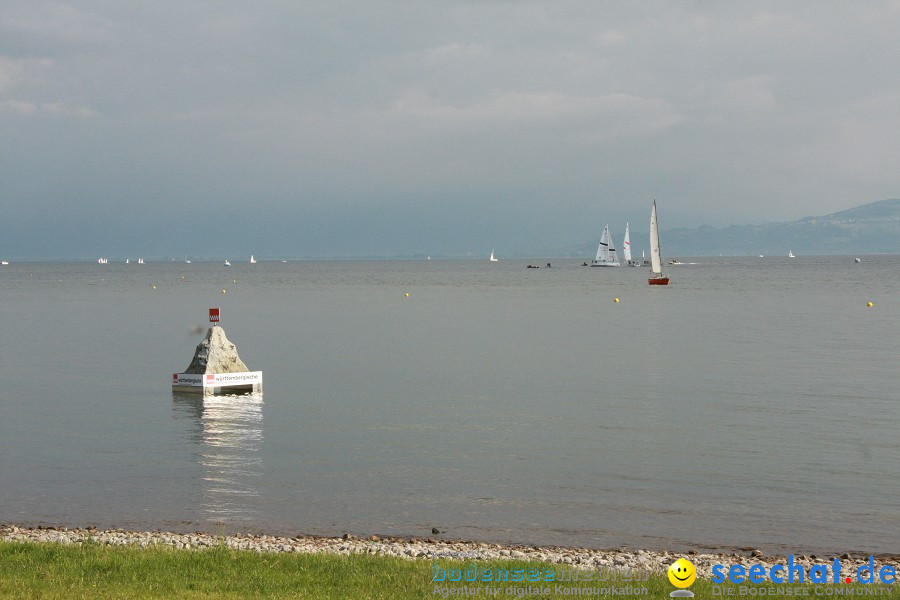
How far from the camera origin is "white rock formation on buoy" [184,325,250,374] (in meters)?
31.8

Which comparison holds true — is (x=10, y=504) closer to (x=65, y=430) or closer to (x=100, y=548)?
(x=100, y=548)

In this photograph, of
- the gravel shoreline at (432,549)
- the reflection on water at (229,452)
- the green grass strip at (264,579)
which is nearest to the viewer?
the green grass strip at (264,579)

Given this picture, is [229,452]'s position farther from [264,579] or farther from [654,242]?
[654,242]

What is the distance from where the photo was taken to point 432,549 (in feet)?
48.6

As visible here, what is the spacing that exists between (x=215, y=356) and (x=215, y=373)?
24.7 inches

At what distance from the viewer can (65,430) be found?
26.0 metres

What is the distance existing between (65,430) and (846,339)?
143ft

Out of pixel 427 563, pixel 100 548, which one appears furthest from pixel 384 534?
pixel 100 548

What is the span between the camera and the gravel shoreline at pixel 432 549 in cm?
1380

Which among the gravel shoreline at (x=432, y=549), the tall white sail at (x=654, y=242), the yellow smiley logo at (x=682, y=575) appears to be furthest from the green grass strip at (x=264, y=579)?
the tall white sail at (x=654, y=242)

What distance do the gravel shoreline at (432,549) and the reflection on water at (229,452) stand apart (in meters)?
1.84

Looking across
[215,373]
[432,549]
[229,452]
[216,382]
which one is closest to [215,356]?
[215,373]

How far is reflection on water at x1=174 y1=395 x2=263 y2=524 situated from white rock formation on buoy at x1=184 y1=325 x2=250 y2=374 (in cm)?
105

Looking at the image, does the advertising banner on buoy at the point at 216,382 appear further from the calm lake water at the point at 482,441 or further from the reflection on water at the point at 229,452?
the calm lake water at the point at 482,441
